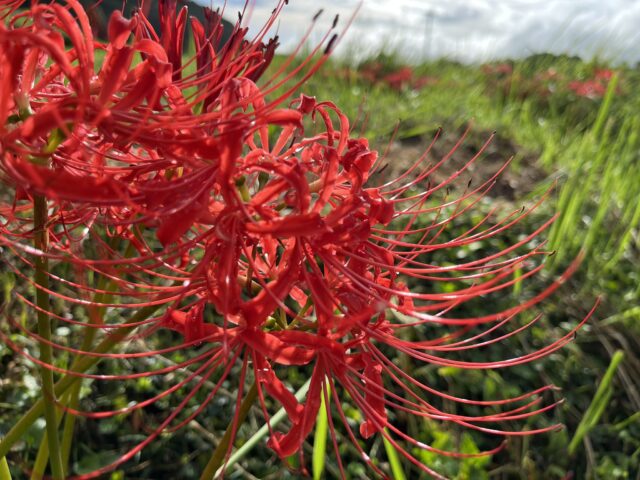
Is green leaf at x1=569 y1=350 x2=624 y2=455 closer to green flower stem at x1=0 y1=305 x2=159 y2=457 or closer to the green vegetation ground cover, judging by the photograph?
the green vegetation ground cover

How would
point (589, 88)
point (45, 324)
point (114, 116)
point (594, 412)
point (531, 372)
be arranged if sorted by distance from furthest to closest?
point (589, 88)
point (531, 372)
point (594, 412)
point (45, 324)
point (114, 116)

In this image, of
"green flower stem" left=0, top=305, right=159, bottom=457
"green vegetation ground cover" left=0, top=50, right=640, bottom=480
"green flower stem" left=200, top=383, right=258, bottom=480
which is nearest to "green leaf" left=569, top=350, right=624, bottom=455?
"green vegetation ground cover" left=0, top=50, right=640, bottom=480

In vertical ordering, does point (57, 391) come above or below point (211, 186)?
below

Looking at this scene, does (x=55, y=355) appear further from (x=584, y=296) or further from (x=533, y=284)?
(x=584, y=296)

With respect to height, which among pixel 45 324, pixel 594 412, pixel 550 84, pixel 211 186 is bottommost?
pixel 594 412

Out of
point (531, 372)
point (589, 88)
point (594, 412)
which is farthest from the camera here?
point (589, 88)

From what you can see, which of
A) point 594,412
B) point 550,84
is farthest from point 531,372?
point 550,84

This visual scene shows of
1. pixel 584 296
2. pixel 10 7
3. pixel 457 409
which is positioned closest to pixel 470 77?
pixel 584 296

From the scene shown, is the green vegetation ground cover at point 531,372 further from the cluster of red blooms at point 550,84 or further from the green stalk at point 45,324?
the cluster of red blooms at point 550,84

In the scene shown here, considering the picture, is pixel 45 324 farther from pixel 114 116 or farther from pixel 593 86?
pixel 593 86
